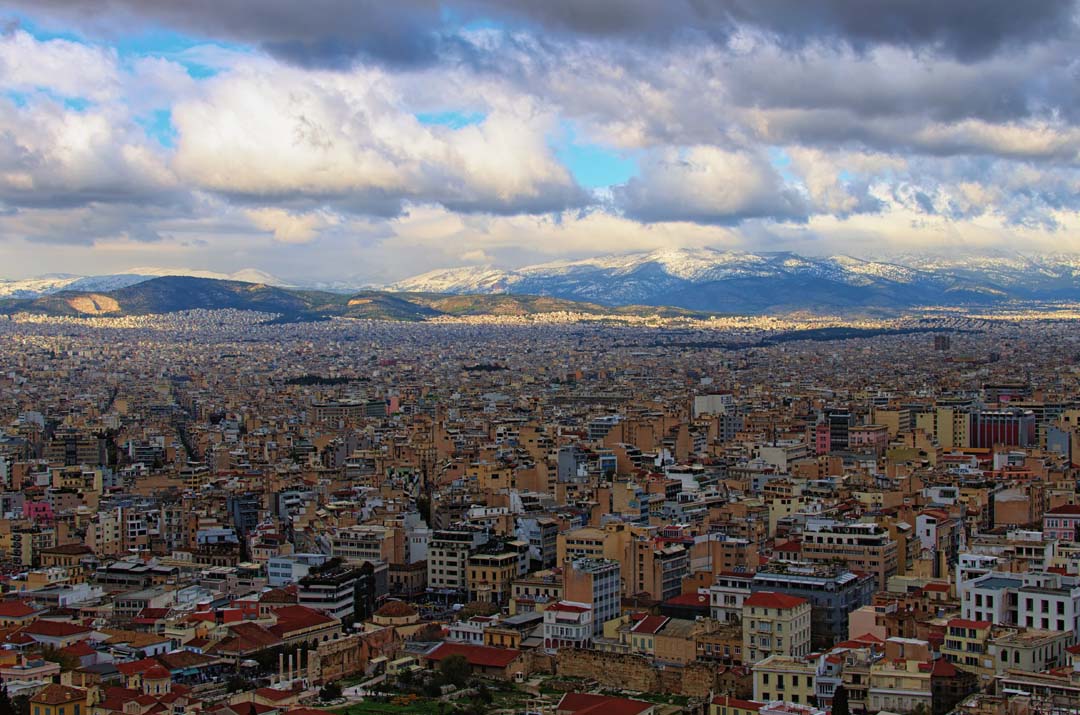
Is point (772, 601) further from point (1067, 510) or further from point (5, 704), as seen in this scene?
point (1067, 510)

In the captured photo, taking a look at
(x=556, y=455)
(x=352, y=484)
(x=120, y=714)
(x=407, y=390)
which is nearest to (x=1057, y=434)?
(x=556, y=455)

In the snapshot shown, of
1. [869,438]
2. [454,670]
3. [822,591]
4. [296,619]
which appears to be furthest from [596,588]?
[869,438]

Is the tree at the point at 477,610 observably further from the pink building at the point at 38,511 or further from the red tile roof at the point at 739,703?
the pink building at the point at 38,511

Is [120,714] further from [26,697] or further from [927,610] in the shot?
[927,610]

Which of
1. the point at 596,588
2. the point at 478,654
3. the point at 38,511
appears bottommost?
the point at 478,654

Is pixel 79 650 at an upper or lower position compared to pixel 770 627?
lower

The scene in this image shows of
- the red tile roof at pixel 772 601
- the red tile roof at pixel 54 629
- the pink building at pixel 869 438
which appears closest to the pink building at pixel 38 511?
the red tile roof at pixel 54 629

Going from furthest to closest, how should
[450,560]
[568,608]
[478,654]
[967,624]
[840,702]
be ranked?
1. [450,560]
2. [568,608]
3. [478,654]
4. [967,624]
5. [840,702]

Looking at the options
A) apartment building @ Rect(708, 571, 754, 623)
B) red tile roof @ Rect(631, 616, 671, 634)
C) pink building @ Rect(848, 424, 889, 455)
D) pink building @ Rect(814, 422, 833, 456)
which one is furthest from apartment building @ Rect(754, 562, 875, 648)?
pink building @ Rect(814, 422, 833, 456)
